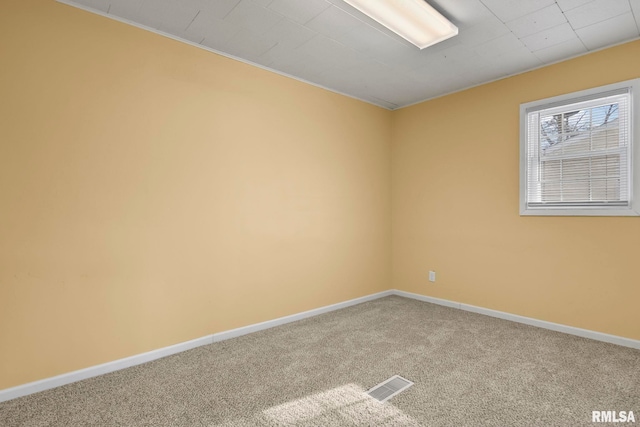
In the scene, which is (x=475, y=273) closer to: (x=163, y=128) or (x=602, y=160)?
(x=602, y=160)

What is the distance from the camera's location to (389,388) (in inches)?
84.3

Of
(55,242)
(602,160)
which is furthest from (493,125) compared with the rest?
(55,242)

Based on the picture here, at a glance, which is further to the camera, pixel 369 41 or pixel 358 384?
pixel 369 41

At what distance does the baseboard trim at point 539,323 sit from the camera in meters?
2.80

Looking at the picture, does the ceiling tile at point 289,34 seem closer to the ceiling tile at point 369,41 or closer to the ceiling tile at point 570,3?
the ceiling tile at point 369,41

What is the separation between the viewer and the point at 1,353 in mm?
2027

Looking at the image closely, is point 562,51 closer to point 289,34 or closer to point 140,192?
point 289,34

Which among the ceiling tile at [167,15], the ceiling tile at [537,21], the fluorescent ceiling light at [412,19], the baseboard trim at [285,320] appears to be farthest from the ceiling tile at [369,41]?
the baseboard trim at [285,320]

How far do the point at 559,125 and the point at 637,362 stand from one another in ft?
7.02

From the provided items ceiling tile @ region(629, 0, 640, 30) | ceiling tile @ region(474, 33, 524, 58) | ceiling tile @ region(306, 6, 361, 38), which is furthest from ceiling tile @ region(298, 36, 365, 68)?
ceiling tile @ region(629, 0, 640, 30)

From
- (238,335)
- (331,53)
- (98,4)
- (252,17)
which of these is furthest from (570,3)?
(238,335)

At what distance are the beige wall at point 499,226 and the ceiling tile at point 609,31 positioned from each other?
0.14 meters

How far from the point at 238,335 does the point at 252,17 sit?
9.01 feet

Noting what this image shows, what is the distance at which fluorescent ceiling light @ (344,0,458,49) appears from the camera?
2.18m
